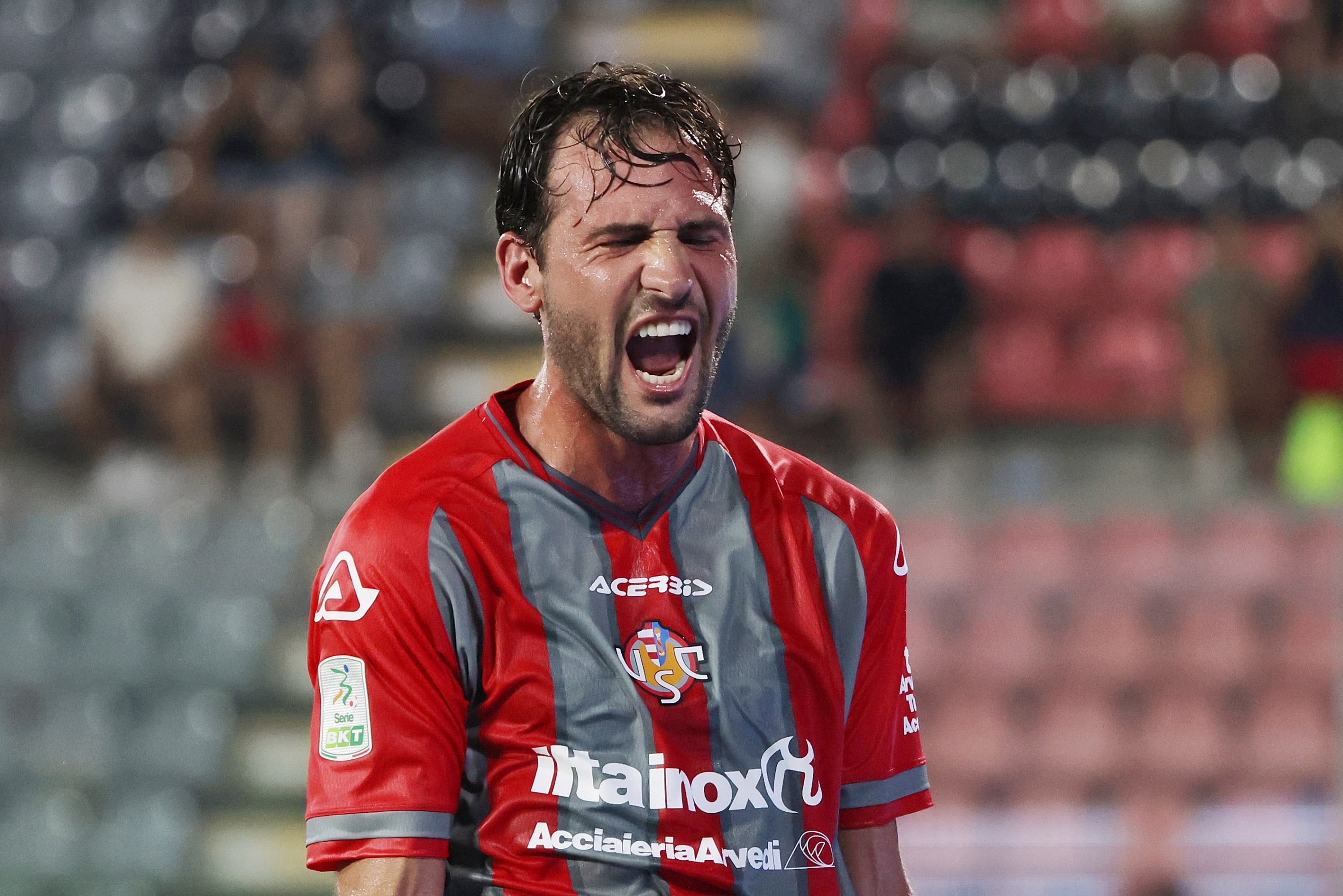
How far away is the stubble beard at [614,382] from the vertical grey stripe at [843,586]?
10.6 inches

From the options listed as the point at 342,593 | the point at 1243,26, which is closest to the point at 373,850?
the point at 342,593

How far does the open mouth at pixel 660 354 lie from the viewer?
83.5 inches

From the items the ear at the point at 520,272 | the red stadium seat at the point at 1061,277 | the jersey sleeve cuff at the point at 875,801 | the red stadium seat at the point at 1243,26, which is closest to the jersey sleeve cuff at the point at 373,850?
the jersey sleeve cuff at the point at 875,801

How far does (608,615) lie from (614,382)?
30 cm

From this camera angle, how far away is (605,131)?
2104 millimetres

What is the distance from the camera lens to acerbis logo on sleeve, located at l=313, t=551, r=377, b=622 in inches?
80.7

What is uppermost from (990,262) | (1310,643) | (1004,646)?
(990,262)

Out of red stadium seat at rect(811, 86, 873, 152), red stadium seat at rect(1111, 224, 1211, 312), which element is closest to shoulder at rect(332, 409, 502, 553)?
red stadium seat at rect(1111, 224, 1211, 312)

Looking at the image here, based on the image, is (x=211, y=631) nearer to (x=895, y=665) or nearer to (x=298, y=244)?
(x=298, y=244)

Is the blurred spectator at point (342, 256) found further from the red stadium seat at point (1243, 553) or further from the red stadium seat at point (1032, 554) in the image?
the red stadium seat at point (1243, 553)

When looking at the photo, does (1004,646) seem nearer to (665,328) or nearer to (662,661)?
(662,661)

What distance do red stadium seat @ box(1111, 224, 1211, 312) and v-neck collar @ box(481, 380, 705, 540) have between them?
20.3ft

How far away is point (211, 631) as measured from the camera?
23.0ft

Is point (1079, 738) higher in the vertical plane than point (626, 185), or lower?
lower
